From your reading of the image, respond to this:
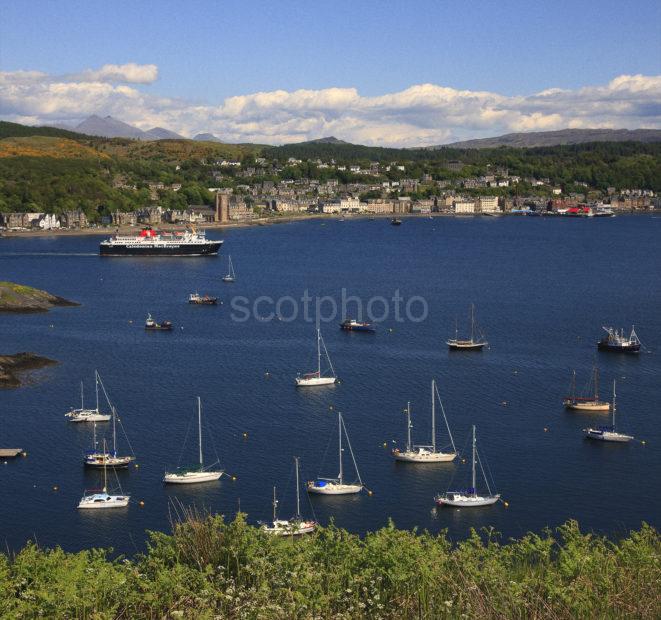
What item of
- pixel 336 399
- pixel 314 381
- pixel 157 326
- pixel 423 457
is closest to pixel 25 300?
pixel 157 326

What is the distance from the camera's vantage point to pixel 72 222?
2596 inches

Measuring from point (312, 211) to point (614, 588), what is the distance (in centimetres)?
8446

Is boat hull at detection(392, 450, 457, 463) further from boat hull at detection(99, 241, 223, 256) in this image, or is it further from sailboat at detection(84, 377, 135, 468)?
boat hull at detection(99, 241, 223, 256)

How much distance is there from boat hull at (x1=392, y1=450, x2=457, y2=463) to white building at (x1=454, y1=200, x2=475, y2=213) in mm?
83026

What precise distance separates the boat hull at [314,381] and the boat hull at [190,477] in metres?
5.54

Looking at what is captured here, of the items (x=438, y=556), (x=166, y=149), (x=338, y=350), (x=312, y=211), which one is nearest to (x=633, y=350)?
(x=338, y=350)

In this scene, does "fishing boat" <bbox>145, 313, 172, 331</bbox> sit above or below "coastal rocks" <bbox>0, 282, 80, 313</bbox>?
below

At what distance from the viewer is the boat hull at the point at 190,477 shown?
41.8ft

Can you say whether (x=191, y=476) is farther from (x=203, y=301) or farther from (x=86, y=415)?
(x=203, y=301)

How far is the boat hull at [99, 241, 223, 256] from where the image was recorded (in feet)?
162

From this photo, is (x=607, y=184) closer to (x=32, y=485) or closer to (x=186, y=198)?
(x=186, y=198)

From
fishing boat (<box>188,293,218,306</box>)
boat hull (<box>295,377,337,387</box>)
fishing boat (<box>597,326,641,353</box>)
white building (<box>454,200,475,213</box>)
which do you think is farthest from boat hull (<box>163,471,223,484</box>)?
white building (<box>454,200,475,213</box>)

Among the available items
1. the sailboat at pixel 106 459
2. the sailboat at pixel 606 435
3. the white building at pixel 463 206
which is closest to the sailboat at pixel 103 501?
the sailboat at pixel 106 459

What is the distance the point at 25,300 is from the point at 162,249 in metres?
20.8
